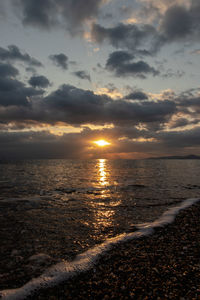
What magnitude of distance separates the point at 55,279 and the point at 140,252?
3858 mm

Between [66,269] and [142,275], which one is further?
[66,269]

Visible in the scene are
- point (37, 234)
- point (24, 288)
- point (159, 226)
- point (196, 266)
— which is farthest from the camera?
point (159, 226)

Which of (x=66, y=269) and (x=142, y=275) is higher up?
(x=142, y=275)

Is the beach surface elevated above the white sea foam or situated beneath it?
elevated above

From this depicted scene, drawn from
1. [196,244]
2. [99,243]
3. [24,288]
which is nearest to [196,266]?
[196,244]

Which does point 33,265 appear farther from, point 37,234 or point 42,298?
point 37,234

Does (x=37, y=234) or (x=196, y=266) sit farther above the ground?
(x=196, y=266)

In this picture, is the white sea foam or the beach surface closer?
the beach surface

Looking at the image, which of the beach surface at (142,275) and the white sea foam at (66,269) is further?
the white sea foam at (66,269)

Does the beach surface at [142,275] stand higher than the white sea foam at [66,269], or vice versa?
the beach surface at [142,275]

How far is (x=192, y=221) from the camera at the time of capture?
12766mm

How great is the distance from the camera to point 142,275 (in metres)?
6.43

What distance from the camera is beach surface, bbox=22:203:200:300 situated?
5.58 m

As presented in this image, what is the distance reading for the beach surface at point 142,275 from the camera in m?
5.58
